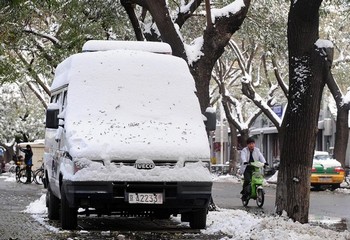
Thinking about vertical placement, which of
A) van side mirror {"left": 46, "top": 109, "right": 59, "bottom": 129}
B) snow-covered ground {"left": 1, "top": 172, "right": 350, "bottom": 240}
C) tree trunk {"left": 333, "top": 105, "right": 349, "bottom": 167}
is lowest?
snow-covered ground {"left": 1, "top": 172, "right": 350, "bottom": 240}

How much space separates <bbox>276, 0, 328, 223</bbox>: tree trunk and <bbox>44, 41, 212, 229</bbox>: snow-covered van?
1494 millimetres

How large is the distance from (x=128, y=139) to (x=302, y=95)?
2.88 metres

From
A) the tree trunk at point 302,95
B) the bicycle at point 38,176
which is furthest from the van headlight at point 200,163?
the bicycle at point 38,176

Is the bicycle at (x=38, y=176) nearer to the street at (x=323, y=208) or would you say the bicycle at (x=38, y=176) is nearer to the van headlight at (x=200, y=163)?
the street at (x=323, y=208)

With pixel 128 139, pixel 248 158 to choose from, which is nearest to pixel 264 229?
pixel 128 139

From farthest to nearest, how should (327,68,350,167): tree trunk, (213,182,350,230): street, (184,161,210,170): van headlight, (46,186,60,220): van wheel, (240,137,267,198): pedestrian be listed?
1. (327,68,350,167): tree trunk
2. (240,137,267,198): pedestrian
3. (213,182,350,230): street
4. (46,186,60,220): van wheel
5. (184,161,210,170): van headlight

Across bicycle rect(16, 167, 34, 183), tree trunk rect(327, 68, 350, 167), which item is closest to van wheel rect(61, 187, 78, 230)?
tree trunk rect(327, 68, 350, 167)

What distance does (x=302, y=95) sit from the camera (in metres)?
12.3

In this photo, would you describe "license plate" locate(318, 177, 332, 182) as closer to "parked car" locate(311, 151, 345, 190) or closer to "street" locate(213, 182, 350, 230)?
"parked car" locate(311, 151, 345, 190)

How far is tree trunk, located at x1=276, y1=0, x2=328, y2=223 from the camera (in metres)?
12.3

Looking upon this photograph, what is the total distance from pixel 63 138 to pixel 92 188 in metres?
1.34

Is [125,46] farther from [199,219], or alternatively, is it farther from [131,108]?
[199,219]

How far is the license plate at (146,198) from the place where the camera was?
11.0 metres

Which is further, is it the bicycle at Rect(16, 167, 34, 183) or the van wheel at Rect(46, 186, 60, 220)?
the bicycle at Rect(16, 167, 34, 183)
